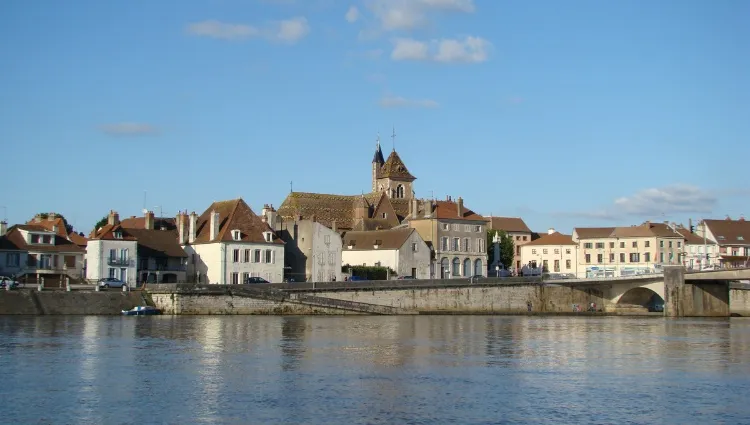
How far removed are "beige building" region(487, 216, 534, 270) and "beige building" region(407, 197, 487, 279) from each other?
22.8 meters

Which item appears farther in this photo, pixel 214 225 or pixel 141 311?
pixel 214 225

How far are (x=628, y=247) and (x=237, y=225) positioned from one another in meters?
56.2

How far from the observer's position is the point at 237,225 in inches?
3342

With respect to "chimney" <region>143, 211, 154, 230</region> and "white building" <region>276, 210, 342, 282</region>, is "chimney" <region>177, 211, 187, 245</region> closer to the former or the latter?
"chimney" <region>143, 211, 154, 230</region>

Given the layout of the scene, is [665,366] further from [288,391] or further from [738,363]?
[288,391]

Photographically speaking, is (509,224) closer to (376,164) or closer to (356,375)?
(376,164)

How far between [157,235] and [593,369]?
5345 cm

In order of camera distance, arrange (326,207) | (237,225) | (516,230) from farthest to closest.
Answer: (516,230) → (326,207) → (237,225)

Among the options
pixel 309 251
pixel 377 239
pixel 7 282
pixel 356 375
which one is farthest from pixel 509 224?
pixel 356 375

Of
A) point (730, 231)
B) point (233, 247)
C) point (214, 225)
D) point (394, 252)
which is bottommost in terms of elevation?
point (233, 247)

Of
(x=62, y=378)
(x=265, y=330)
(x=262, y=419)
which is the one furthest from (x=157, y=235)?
(x=262, y=419)

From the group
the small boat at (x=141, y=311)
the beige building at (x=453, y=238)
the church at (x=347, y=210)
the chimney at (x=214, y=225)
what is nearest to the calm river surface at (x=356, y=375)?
the small boat at (x=141, y=311)

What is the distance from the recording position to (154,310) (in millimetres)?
70250

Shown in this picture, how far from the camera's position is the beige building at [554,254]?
4887 inches
